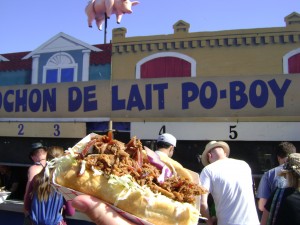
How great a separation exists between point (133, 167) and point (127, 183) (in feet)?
0.43

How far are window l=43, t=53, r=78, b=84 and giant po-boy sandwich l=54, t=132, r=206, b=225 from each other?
1167 cm

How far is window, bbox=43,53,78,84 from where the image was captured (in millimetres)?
13133

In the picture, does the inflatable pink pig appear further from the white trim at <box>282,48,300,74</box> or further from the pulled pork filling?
the pulled pork filling

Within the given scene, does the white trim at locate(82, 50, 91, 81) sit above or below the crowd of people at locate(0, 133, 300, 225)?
above

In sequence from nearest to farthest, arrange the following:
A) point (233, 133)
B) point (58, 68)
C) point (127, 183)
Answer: point (127, 183) < point (233, 133) < point (58, 68)

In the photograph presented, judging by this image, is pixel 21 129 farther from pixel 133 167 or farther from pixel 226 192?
pixel 133 167

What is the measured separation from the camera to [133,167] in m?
1.85

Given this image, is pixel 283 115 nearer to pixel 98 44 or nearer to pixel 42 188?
pixel 42 188

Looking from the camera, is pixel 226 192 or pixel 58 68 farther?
pixel 58 68

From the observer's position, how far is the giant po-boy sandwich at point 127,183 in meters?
1.73

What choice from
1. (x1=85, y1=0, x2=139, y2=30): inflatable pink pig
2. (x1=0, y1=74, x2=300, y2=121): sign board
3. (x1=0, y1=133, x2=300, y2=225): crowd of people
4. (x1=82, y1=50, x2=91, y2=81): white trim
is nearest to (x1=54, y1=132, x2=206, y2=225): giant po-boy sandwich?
(x1=0, y1=133, x2=300, y2=225): crowd of people

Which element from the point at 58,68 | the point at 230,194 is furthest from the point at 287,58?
the point at 230,194

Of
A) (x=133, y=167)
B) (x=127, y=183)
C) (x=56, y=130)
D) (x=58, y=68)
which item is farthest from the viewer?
(x=58, y=68)

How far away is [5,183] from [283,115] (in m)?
5.44
